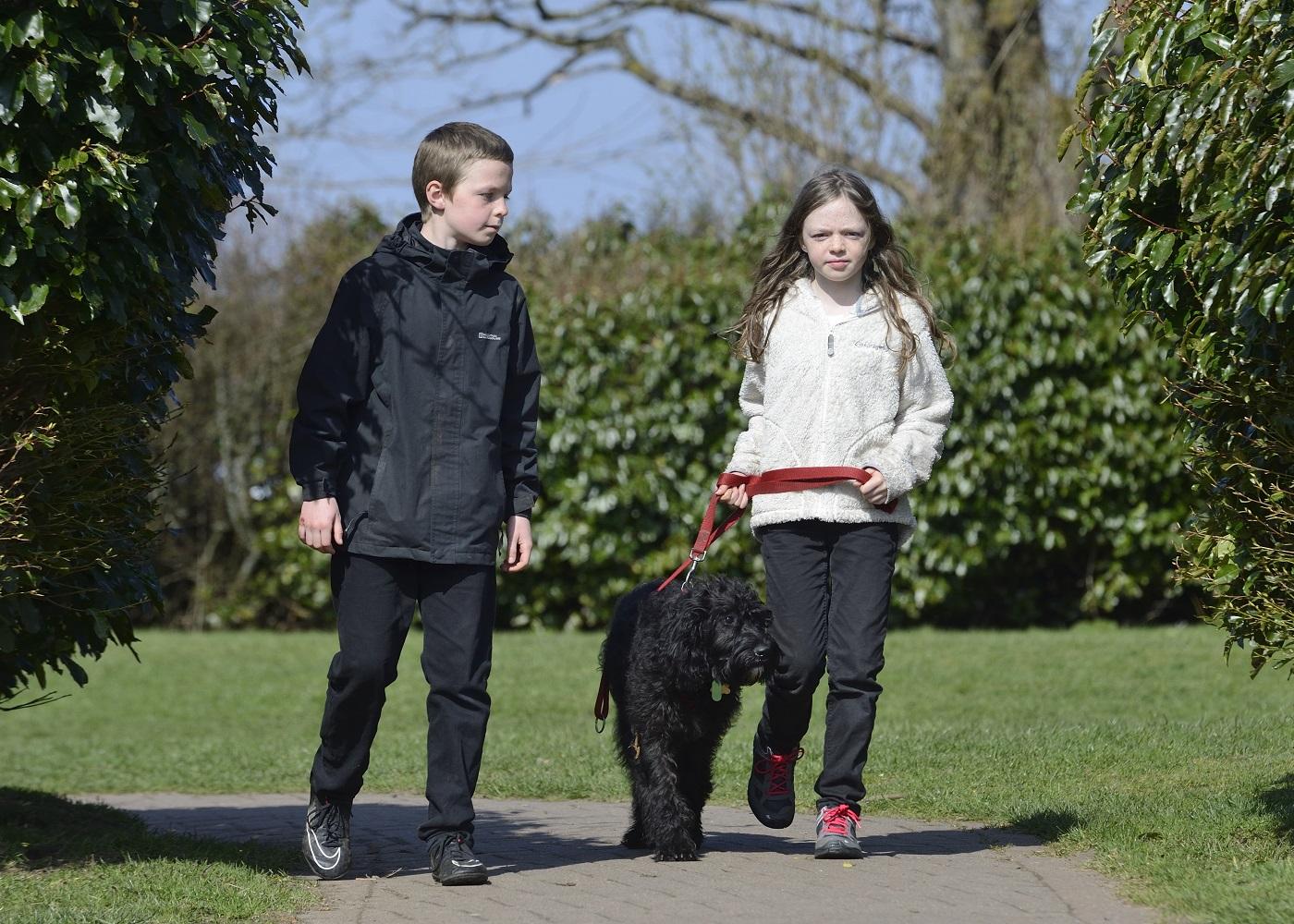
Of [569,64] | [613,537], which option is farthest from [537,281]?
[569,64]

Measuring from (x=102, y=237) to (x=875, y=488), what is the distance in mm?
2380

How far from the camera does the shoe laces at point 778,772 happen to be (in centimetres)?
505

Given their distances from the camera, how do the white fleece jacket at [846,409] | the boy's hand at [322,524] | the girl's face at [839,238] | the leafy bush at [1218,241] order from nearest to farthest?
the leafy bush at [1218,241] < the boy's hand at [322,524] < the white fleece jacket at [846,409] < the girl's face at [839,238]

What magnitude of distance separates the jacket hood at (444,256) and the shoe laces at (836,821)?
6.44 ft

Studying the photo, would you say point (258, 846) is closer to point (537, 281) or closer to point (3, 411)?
point (3, 411)

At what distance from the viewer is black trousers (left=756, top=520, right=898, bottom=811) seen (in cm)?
486

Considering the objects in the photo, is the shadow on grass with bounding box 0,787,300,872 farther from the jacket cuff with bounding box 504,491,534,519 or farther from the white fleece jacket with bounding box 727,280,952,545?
the white fleece jacket with bounding box 727,280,952,545

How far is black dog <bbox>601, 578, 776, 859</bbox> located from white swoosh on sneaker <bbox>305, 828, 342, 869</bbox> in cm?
94

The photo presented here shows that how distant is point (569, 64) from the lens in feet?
61.0

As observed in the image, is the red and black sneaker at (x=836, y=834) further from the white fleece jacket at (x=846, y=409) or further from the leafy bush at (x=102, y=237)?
the leafy bush at (x=102, y=237)

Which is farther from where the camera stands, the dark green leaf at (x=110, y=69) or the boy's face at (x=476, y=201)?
the boy's face at (x=476, y=201)

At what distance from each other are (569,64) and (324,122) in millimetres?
3438

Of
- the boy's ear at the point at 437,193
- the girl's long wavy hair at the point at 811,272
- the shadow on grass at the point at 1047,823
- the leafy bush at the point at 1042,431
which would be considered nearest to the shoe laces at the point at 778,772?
the shadow on grass at the point at 1047,823

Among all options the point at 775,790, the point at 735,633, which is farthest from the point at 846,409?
the point at 775,790
